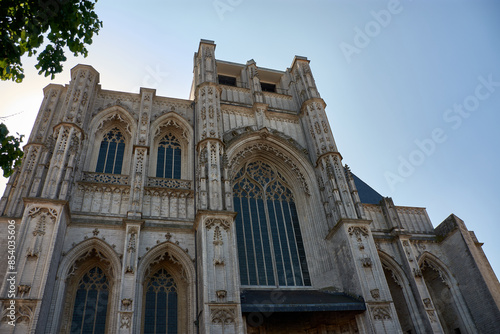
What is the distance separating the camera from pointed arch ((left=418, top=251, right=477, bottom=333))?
1527cm

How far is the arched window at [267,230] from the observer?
47.9ft

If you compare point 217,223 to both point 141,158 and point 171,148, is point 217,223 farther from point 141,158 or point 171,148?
point 171,148

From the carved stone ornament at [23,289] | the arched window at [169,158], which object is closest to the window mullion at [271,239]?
the arched window at [169,158]

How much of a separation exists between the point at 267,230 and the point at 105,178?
6.99 metres

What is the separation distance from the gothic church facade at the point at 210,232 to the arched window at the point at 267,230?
0.06 meters

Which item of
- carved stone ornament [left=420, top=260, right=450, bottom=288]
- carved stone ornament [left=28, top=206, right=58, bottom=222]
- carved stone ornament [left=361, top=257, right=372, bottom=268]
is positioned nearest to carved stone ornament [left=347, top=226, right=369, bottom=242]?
carved stone ornament [left=361, top=257, right=372, bottom=268]

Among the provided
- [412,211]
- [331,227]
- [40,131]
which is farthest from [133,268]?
[412,211]

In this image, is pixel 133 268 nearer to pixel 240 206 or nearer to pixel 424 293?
pixel 240 206

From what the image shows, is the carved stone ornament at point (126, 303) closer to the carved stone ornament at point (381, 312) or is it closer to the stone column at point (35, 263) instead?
the stone column at point (35, 263)

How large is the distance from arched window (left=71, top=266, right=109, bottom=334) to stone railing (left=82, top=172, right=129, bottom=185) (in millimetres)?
3360

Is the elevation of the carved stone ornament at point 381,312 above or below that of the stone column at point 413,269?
below

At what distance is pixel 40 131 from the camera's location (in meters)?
Answer: 14.5

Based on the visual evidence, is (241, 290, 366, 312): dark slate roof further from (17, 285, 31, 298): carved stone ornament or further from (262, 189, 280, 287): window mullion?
(17, 285, 31, 298): carved stone ornament

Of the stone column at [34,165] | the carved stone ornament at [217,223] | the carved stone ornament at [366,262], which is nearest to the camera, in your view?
the stone column at [34,165]
